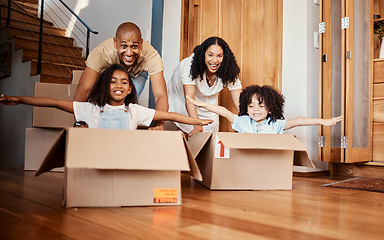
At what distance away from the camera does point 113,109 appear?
6.33 ft

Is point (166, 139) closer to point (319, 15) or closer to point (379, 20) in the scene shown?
point (319, 15)

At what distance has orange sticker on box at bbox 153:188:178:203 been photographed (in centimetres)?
133

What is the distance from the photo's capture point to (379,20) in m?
3.05

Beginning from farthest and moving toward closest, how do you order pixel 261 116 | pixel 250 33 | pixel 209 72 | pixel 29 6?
pixel 29 6 → pixel 250 33 → pixel 209 72 → pixel 261 116

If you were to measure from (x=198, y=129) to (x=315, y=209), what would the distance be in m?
1.01

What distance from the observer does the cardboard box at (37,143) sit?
2.56 m

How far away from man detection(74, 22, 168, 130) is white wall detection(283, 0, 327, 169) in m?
1.07

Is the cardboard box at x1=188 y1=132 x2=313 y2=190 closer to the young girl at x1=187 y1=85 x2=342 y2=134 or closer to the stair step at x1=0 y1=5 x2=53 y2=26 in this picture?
the young girl at x1=187 y1=85 x2=342 y2=134

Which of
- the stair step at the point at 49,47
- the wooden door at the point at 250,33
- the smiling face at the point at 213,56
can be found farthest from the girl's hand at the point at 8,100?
the stair step at the point at 49,47

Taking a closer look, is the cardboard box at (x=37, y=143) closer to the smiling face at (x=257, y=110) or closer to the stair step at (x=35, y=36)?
the smiling face at (x=257, y=110)

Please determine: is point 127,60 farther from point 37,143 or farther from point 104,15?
point 104,15

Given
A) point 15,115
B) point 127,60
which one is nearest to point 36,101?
point 127,60

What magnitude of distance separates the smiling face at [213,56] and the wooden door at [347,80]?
0.86 meters

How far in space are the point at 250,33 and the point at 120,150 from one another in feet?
6.90
